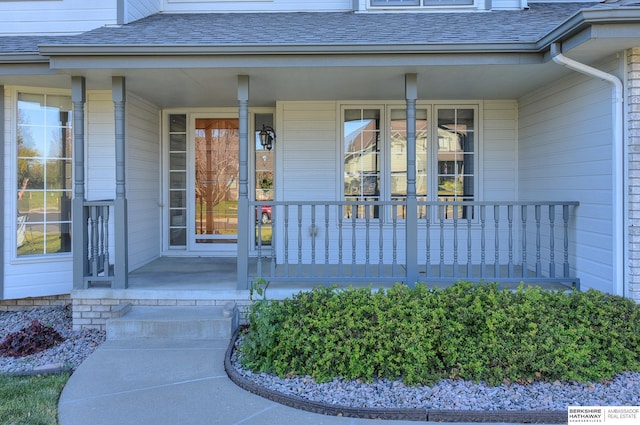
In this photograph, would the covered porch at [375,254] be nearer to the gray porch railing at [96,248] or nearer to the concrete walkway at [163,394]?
the gray porch railing at [96,248]

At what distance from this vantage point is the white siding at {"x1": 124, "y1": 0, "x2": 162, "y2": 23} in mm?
5696

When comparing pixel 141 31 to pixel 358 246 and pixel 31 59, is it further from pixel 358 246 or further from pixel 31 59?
pixel 358 246

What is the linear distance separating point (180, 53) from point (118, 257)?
215 cm

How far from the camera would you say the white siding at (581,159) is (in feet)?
14.1

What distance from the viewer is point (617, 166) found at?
411cm

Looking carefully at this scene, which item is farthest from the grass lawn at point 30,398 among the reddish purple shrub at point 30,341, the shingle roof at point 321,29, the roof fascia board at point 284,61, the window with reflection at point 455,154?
the window with reflection at point 455,154

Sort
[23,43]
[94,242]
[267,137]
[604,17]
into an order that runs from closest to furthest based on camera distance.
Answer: [604,17] < [94,242] < [23,43] < [267,137]

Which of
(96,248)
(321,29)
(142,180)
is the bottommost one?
(96,248)

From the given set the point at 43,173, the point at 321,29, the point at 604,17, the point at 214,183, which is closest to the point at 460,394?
the point at 604,17

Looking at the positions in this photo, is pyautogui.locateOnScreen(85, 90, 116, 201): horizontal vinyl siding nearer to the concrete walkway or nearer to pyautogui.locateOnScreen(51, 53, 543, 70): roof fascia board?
pyautogui.locateOnScreen(51, 53, 543, 70): roof fascia board

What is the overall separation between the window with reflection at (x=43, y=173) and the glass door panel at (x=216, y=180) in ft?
6.26

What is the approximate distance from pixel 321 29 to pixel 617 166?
334cm

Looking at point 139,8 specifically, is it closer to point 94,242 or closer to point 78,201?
point 78,201

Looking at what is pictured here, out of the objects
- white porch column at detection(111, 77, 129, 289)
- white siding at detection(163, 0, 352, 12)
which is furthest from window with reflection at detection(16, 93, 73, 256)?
white siding at detection(163, 0, 352, 12)
